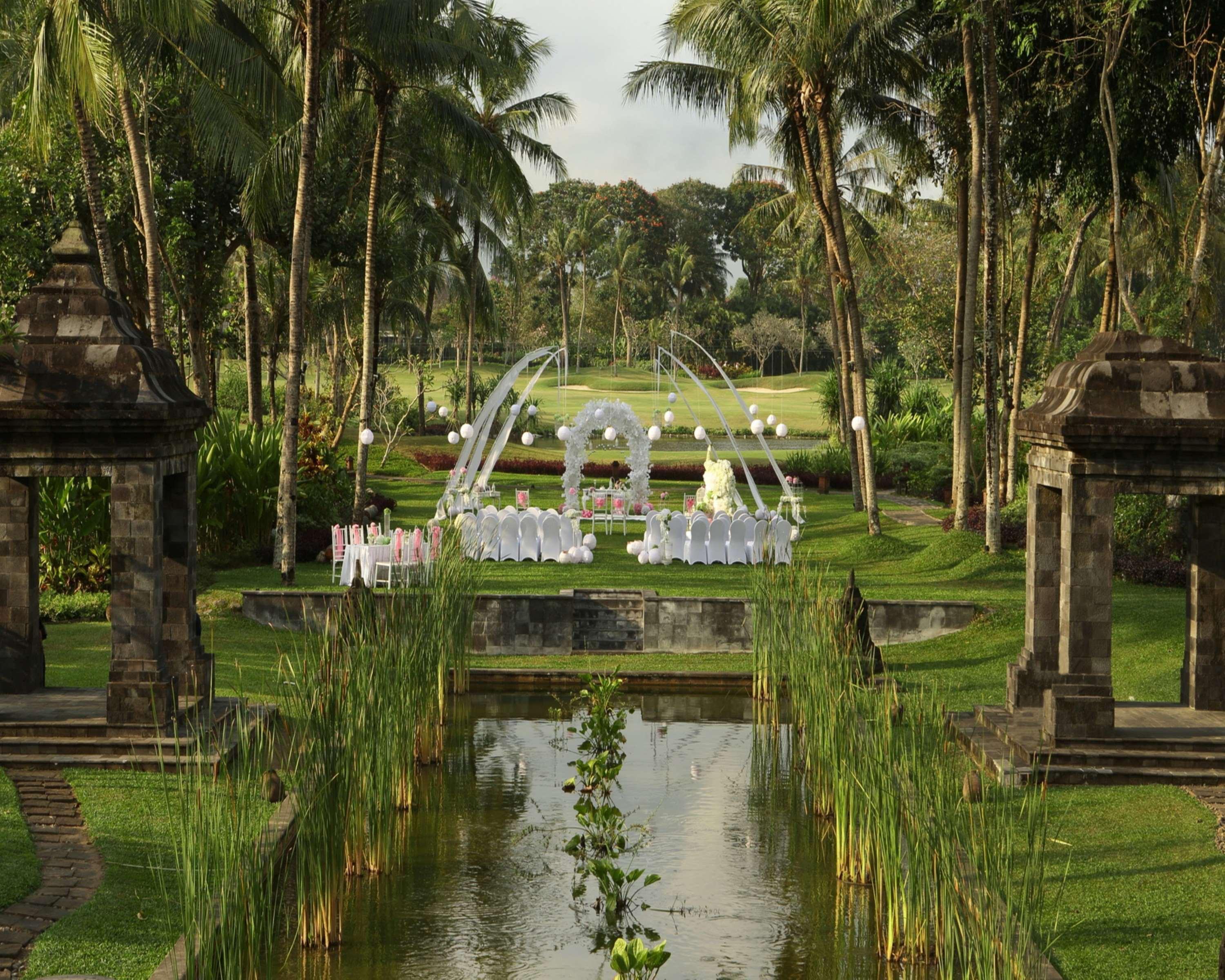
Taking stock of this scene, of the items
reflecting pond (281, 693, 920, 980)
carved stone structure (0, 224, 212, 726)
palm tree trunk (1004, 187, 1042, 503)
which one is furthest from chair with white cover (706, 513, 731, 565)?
carved stone structure (0, 224, 212, 726)

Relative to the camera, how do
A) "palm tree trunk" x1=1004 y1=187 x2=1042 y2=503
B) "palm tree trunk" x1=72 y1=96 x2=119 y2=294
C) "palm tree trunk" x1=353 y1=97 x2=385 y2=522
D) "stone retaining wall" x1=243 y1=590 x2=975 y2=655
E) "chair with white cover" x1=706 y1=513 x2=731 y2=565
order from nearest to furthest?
1. "stone retaining wall" x1=243 y1=590 x2=975 y2=655
2. "palm tree trunk" x1=72 y1=96 x2=119 y2=294
3. "palm tree trunk" x1=353 y1=97 x2=385 y2=522
4. "chair with white cover" x1=706 y1=513 x2=731 y2=565
5. "palm tree trunk" x1=1004 y1=187 x2=1042 y2=503

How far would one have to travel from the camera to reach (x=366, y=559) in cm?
1498

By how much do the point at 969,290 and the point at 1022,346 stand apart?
3.92 meters

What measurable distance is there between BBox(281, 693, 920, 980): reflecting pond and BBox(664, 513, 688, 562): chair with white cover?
8185mm

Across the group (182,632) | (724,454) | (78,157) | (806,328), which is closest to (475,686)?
(182,632)

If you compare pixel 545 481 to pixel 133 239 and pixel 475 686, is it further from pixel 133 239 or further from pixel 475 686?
pixel 475 686

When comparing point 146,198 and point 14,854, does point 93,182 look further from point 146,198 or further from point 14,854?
point 14,854

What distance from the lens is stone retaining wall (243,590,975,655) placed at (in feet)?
42.7

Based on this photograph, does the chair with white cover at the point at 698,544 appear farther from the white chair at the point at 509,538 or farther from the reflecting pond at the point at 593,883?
the reflecting pond at the point at 593,883

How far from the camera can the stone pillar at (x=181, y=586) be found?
858 cm

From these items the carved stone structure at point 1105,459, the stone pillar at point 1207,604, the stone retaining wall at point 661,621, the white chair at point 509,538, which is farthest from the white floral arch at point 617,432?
the carved stone structure at point 1105,459

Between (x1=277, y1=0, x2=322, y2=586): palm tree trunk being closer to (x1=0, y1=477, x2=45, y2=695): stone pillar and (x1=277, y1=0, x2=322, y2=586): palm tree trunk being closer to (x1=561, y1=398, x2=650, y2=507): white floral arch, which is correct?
(x1=0, y1=477, x2=45, y2=695): stone pillar

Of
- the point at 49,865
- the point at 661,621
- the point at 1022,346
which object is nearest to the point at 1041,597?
the point at 661,621

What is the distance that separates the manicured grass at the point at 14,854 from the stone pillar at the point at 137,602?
3.01ft
